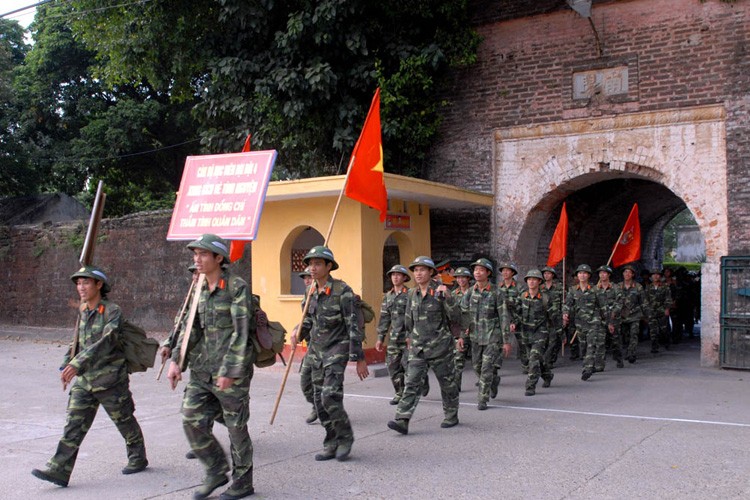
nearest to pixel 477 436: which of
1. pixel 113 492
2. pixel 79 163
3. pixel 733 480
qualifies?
pixel 733 480

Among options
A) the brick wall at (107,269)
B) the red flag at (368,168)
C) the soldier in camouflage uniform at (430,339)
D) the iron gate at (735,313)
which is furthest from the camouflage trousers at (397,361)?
the brick wall at (107,269)

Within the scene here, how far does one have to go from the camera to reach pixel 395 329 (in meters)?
9.05

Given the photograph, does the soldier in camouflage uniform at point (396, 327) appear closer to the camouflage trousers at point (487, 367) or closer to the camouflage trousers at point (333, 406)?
the camouflage trousers at point (487, 367)

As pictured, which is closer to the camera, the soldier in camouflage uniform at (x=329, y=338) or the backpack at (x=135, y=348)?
the backpack at (x=135, y=348)

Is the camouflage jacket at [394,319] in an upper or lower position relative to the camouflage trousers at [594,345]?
upper

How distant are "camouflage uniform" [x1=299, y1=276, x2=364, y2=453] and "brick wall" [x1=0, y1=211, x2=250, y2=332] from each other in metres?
9.17

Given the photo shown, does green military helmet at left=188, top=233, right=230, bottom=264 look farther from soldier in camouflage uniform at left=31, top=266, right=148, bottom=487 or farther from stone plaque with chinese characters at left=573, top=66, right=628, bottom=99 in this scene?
stone plaque with chinese characters at left=573, top=66, right=628, bottom=99

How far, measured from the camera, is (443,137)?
1498 cm

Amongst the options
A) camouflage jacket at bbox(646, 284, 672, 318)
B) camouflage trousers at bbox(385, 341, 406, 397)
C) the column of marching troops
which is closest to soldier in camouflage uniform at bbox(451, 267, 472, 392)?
the column of marching troops

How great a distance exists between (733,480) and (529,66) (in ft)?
31.5

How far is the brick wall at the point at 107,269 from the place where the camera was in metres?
17.9

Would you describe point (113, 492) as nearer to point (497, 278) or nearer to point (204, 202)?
point (204, 202)

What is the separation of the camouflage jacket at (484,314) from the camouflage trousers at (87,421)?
4.41 m

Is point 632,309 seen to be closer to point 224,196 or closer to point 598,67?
point 598,67
